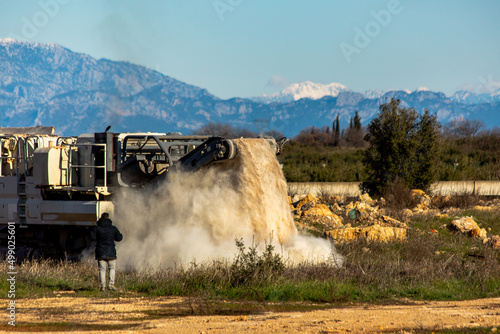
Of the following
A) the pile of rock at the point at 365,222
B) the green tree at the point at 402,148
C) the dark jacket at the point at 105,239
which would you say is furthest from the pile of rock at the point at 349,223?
the dark jacket at the point at 105,239

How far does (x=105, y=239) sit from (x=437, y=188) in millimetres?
23757

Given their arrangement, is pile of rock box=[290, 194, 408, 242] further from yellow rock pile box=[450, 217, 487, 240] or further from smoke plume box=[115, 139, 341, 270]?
smoke plume box=[115, 139, 341, 270]

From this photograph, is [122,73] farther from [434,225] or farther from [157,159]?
[434,225]

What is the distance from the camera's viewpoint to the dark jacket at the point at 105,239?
408 inches

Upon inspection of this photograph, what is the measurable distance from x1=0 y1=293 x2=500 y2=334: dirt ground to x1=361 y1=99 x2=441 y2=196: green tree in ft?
61.7

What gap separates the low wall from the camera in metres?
29.8

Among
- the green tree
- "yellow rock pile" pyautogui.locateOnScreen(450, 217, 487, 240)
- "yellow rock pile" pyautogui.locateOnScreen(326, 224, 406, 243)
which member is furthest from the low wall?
"yellow rock pile" pyautogui.locateOnScreen(326, 224, 406, 243)

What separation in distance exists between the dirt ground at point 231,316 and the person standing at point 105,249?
2.33ft

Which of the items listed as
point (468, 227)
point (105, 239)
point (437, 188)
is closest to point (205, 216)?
point (105, 239)

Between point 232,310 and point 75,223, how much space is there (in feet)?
19.8

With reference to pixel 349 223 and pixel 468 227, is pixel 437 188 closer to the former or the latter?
pixel 468 227

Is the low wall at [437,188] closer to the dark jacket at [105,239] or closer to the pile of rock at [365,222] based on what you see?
the pile of rock at [365,222]

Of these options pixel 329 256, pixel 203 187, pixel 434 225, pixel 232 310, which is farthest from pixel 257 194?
Result: pixel 434 225

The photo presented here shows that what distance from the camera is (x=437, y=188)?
30219 mm
